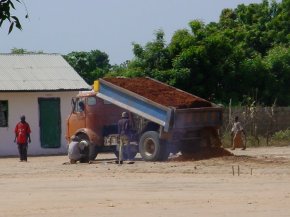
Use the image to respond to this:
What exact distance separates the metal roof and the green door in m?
0.82

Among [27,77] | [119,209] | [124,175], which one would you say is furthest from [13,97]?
[119,209]

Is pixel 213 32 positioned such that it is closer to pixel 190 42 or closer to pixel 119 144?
pixel 190 42

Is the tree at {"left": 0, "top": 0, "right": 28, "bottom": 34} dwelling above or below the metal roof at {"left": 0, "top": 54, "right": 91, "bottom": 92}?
below

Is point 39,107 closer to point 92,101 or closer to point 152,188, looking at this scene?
point 92,101

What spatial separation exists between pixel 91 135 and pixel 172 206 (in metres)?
15.3

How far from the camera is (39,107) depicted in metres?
40.2

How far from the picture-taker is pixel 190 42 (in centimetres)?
4444

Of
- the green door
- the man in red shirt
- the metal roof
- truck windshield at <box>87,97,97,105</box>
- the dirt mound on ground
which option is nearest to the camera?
the dirt mound on ground

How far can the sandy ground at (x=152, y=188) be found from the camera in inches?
640

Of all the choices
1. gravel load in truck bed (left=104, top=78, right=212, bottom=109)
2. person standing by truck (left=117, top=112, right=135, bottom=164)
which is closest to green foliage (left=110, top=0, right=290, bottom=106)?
gravel load in truck bed (left=104, top=78, right=212, bottom=109)

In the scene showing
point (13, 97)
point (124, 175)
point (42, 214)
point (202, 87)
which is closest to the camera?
point (42, 214)

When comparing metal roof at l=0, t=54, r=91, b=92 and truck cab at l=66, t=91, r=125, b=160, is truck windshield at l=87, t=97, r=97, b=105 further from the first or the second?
metal roof at l=0, t=54, r=91, b=92

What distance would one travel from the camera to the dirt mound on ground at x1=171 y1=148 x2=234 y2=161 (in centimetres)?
3006

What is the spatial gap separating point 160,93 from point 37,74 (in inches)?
454
